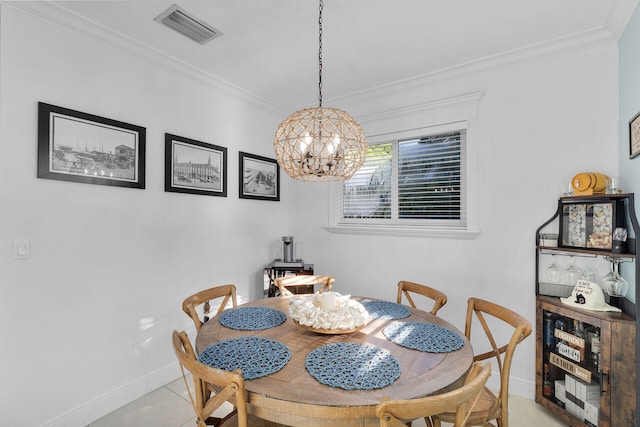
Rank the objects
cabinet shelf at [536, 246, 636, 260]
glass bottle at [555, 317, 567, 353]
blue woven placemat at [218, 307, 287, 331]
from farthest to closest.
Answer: glass bottle at [555, 317, 567, 353] < cabinet shelf at [536, 246, 636, 260] < blue woven placemat at [218, 307, 287, 331]

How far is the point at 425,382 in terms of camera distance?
1.10 metres

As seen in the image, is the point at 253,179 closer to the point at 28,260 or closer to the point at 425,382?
the point at 28,260

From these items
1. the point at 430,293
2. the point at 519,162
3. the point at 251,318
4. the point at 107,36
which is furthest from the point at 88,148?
the point at 519,162

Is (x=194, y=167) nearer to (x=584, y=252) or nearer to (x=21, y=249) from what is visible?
(x=21, y=249)

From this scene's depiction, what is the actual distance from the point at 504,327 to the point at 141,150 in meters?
3.07

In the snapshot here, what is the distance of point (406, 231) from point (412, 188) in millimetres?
448

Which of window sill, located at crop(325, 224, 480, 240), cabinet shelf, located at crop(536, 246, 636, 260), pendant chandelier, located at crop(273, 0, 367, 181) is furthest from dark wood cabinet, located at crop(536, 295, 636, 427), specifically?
pendant chandelier, located at crop(273, 0, 367, 181)

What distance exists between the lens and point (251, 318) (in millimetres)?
1732

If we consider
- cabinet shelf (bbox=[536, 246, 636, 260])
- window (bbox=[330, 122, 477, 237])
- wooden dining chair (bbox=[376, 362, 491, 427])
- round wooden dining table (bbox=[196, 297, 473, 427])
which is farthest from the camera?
window (bbox=[330, 122, 477, 237])

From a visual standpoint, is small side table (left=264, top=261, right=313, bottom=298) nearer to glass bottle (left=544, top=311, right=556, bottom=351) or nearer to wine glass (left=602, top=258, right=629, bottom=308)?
glass bottle (left=544, top=311, right=556, bottom=351)

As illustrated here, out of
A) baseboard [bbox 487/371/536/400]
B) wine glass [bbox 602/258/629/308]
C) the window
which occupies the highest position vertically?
the window

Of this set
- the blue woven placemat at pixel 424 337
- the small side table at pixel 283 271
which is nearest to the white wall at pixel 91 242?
the small side table at pixel 283 271

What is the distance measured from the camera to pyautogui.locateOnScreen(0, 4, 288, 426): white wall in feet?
5.79

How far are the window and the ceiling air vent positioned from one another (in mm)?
1744
